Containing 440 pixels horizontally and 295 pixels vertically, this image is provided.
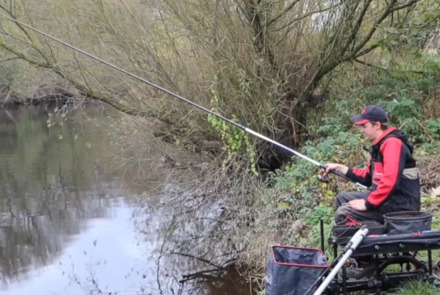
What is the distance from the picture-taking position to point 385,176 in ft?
13.2

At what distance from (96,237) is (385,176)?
6776 millimetres

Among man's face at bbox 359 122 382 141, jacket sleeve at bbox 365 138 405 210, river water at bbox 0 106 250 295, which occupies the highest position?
man's face at bbox 359 122 382 141

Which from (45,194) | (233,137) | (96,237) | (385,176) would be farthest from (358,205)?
(45,194)

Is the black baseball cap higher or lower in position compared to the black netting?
higher

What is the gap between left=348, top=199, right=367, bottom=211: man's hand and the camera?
13.9 ft

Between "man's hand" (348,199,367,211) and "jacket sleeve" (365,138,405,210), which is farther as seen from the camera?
"man's hand" (348,199,367,211)

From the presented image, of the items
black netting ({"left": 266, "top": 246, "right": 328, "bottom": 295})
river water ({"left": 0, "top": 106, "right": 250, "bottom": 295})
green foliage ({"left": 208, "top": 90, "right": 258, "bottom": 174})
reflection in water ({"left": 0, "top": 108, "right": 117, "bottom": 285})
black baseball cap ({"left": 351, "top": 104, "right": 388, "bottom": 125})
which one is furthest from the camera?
reflection in water ({"left": 0, "top": 108, "right": 117, "bottom": 285})

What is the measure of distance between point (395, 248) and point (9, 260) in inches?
268

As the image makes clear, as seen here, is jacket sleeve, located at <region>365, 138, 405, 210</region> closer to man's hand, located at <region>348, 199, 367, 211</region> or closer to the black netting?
man's hand, located at <region>348, 199, 367, 211</region>

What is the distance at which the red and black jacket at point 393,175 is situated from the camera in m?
3.99

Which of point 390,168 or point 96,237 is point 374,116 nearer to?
point 390,168

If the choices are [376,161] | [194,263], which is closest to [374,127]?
[376,161]

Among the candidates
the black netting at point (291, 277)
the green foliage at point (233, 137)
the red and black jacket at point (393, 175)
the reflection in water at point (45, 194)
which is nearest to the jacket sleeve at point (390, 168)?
the red and black jacket at point (393, 175)

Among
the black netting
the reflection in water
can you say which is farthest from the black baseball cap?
the reflection in water
